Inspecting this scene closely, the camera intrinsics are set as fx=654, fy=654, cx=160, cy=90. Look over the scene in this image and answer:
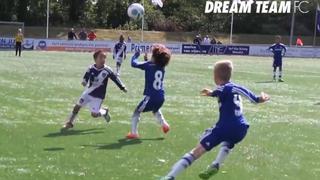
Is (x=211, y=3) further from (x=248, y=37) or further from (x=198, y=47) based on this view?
(x=198, y=47)

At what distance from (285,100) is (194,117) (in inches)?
249

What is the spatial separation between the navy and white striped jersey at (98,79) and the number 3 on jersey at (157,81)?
115cm

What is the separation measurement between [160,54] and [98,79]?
6.40 ft

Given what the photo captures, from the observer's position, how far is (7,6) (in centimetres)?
7938

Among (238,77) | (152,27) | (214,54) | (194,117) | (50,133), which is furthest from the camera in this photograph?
(152,27)

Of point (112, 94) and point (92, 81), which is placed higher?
point (92, 81)

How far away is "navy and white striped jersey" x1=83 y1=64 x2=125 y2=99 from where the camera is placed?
13.3 meters

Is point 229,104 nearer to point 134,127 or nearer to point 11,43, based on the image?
point 134,127

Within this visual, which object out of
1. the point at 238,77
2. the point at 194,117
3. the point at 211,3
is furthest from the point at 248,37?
the point at 194,117

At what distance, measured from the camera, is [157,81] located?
40.3 ft

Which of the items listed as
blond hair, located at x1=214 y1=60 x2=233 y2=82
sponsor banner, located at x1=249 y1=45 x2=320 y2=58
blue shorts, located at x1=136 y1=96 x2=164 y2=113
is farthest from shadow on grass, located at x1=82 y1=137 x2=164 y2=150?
sponsor banner, located at x1=249 y1=45 x2=320 y2=58

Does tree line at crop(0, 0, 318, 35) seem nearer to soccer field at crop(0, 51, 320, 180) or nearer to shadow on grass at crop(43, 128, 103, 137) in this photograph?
soccer field at crop(0, 51, 320, 180)

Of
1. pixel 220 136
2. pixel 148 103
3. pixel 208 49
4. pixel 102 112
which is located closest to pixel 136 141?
pixel 148 103

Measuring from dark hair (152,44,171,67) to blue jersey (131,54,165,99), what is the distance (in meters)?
0.15
